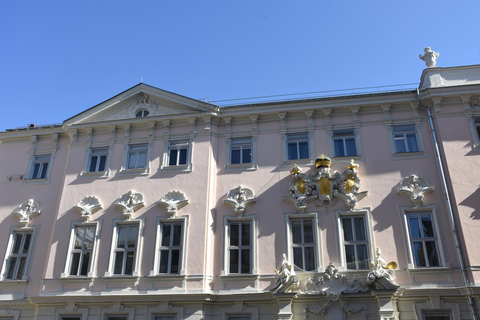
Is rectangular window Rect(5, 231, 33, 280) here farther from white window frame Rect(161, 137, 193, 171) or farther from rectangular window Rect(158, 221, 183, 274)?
white window frame Rect(161, 137, 193, 171)

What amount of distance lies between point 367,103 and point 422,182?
4239mm

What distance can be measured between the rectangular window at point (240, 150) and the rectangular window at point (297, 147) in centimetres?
183

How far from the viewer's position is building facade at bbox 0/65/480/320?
50.9ft

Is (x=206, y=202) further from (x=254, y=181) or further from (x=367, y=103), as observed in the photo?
(x=367, y=103)

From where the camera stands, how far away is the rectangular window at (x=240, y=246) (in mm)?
16766

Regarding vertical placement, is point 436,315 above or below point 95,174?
below

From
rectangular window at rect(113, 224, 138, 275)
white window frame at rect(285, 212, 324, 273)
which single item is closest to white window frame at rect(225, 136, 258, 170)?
white window frame at rect(285, 212, 324, 273)

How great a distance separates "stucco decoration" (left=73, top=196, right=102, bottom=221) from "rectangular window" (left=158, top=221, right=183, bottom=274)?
3.37m

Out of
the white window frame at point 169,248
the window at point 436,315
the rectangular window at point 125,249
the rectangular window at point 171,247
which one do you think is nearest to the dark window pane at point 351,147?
the window at point 436,315

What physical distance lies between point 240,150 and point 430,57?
9.84 meters

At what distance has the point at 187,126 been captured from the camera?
20.0 metres

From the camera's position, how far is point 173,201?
717 inches

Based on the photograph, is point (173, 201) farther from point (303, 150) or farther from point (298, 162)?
point (303, 150)

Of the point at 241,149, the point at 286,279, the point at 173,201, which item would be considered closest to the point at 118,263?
the point at 173,201
